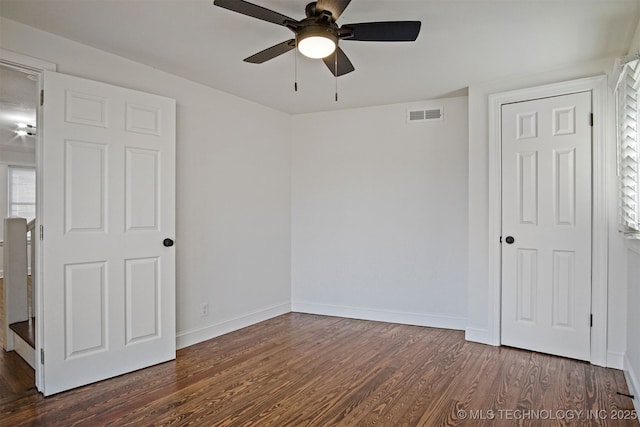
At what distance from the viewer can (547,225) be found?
11.0ft

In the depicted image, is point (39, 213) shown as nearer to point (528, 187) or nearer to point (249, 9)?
point (249, 9)

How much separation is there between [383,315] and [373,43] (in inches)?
114

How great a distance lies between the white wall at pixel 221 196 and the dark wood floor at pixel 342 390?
0.59 meters

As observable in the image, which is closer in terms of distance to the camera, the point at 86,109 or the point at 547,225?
the point at 86,109

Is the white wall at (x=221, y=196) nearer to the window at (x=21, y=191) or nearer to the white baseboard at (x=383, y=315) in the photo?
the white baseboard at (x=383, y=315)

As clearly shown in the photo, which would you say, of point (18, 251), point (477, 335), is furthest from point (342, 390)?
point (18, 251)

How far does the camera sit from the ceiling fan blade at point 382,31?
2.04 metres

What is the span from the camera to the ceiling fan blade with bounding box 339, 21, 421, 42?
2043mm

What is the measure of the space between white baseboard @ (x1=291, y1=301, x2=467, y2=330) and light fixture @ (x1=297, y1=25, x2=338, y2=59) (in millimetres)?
3064

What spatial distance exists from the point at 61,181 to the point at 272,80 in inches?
75.3

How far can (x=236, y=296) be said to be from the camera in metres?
4.13

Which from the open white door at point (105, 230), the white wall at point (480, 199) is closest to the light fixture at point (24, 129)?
the open white door at point (105, 230)

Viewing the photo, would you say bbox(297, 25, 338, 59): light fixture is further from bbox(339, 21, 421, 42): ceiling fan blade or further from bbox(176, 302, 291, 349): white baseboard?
bbox(176, 302, 291, 349): white baseboard

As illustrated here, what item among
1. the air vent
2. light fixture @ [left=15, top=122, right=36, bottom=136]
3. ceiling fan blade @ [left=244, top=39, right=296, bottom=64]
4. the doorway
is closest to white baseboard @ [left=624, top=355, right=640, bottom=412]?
the air vent
